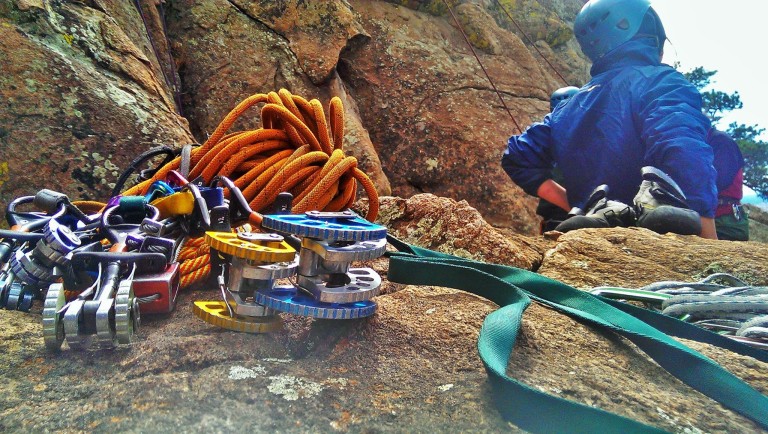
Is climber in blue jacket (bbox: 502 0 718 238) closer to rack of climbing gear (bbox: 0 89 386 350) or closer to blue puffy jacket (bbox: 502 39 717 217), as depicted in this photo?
blue puffy jacket (bbox: 502 39 717 217)

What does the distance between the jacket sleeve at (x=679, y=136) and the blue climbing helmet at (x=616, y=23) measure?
20.5 inches

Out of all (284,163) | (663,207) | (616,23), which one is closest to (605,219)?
(663,207)

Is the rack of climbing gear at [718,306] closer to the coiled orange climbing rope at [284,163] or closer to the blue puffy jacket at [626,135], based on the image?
the coiled orange climbing rope at [284,163]

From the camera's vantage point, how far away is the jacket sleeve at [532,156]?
14.9 ft

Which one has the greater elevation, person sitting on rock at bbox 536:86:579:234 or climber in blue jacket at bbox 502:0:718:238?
climber in blue jacket at bbox 502:0:718:238

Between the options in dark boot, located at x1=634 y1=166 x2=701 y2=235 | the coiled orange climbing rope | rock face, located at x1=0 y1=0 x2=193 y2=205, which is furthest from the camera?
dark boot, located at x1=634 y1=166 x2=701 y2=235

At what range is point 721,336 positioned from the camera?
1177 mm

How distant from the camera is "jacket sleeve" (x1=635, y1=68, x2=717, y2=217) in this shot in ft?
11.3

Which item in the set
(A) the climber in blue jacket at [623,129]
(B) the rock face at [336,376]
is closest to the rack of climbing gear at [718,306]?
(B) the rock face at [336,376]

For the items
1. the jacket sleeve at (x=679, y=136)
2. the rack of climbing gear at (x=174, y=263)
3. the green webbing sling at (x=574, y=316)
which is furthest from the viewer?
the jacket sleeve at (x=679, y=136)

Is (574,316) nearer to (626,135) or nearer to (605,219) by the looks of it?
(605,219)

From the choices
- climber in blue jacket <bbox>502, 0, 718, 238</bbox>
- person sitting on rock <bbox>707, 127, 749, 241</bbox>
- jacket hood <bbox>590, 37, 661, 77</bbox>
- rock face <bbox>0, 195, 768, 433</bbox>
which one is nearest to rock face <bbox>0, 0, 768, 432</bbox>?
rock face <bbox>0, 195, 768, 433</bbox>

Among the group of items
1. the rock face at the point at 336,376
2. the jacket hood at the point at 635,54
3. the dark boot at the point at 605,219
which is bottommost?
the rock face at the point at 336,376

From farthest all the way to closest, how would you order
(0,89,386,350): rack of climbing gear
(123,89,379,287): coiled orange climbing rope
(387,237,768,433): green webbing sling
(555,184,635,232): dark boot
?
(555,184,635,232): dark boot → (123,89,379,287): coiled orange climbing rope → (0,89,386,350): rack of climbing gear → (387,237,768,433): green webbing sling
